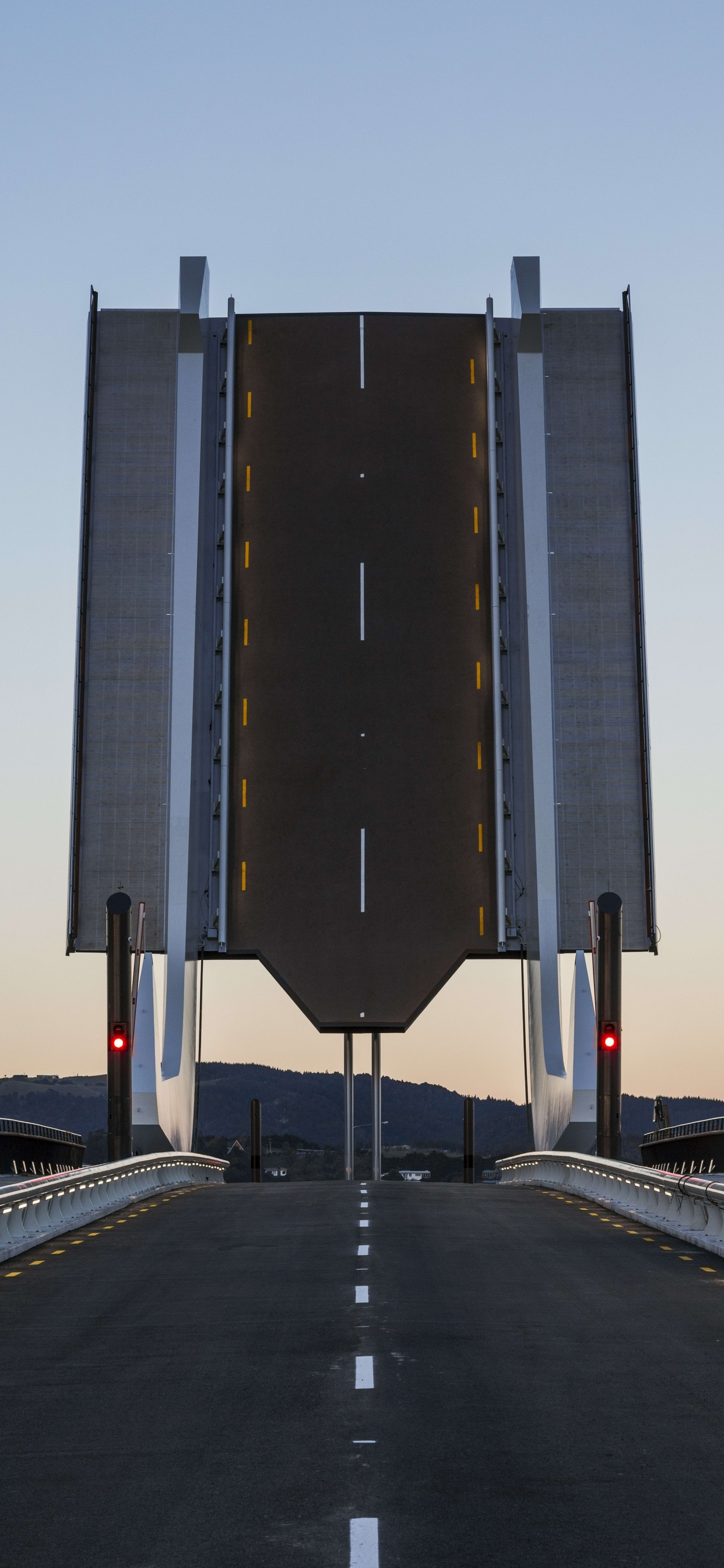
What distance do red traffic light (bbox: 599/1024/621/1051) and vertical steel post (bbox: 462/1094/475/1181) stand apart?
77.4ft

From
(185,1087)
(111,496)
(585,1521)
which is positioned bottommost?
(585,1521)

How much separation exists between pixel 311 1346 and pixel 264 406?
37.7m

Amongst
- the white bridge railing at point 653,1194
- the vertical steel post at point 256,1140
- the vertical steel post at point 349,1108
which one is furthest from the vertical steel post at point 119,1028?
the vertical steel post at point 256,1140

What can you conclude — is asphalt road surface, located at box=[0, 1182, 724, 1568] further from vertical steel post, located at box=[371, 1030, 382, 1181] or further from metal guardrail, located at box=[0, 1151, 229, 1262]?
vertical steel post, located at box=[371, 1030, 382, 1181]

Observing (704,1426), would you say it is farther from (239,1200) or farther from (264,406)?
(264,406)

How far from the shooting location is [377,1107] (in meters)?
47.4

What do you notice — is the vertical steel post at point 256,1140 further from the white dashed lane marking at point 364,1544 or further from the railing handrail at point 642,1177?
→ the white dashed lane marking at point 364,1544

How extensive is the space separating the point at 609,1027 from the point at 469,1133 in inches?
1052

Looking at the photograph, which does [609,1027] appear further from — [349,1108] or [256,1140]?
[256,1140]

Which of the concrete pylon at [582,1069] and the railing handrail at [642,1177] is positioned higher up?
the concrete pylon at [582,1069]

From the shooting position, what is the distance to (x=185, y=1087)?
47.9 metres

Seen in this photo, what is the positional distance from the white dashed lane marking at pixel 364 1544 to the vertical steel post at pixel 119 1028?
108 feet

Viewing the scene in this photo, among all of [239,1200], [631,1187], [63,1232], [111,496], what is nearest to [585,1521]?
[63,1232]

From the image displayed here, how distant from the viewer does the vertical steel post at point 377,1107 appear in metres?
46.2
